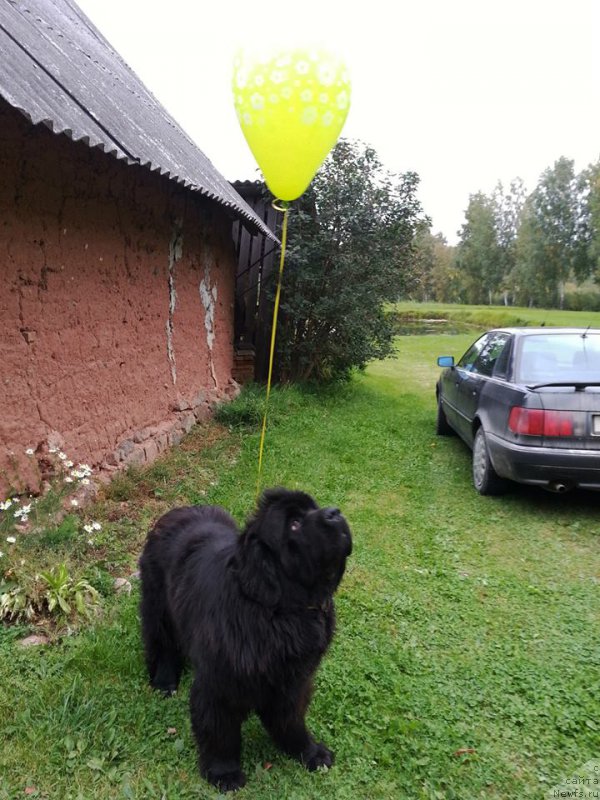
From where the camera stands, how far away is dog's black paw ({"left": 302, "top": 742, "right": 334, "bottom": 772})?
2502 millimetres

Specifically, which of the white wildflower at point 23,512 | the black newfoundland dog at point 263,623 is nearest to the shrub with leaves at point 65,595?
the white wildflower at point 23,512

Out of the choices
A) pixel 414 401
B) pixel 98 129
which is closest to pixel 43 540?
pixel 98 129

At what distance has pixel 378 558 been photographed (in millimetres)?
4559

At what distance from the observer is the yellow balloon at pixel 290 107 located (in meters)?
4.04

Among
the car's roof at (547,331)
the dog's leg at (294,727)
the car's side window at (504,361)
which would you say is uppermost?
the car's roof at (547,331)

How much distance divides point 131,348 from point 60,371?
1.27 meters

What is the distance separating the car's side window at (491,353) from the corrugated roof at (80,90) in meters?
3.50

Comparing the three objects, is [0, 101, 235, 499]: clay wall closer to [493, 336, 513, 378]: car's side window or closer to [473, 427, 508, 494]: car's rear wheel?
[473, 427, 508, 494]: car's rear wheel

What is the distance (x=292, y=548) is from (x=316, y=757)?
3.60ft

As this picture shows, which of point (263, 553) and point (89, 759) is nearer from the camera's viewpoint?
point (263, 553)

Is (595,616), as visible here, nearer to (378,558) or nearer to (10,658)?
Answer: (378,558)

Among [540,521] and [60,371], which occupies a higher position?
[60,371]

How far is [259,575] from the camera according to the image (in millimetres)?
2162

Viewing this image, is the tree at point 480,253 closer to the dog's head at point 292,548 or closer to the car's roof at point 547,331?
the car's roof at point 547,331
